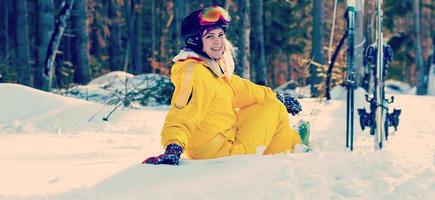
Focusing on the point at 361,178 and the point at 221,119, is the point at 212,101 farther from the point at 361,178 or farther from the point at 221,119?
the point at 361,178

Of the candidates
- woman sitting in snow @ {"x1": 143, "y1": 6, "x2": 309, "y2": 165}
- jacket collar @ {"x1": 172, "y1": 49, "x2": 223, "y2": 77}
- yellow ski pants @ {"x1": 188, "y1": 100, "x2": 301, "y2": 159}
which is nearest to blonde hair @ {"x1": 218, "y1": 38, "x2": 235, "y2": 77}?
woman sitting in snow @ {"x1": 143, "y1": 6, "x2": 309, "y2": 165}

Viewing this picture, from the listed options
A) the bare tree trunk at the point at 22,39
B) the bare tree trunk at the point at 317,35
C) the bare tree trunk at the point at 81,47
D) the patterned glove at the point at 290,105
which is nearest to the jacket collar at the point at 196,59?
the patterned glove at the point at 290,105

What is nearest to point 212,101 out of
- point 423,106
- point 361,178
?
point 361,178

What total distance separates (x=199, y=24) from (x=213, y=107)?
1.94 ft

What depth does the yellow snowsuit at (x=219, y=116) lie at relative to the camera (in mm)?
4367

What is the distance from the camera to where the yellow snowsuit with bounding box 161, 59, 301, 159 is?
4.37 metres

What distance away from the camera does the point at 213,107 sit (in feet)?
15.2

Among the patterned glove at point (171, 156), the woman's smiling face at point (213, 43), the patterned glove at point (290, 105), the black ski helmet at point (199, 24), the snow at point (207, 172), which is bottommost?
the snow at point (207, 172)

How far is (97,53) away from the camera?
1182 inches

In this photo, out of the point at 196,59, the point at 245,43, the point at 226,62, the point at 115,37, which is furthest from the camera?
the point at 115,37

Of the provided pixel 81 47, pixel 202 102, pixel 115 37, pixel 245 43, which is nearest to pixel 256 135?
pixel 202 102

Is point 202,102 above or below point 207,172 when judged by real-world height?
above

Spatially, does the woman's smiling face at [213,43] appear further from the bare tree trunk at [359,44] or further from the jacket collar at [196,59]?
the bare tree trunk at [359,44]

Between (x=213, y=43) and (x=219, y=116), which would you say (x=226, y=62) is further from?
(x=219, y=116)
